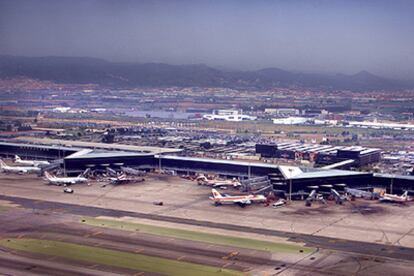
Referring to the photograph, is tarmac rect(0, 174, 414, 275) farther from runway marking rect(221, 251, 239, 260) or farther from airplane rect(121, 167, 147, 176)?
airplane rect(121, 167, 147, 176)

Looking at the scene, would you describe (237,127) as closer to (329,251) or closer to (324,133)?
(324,133)

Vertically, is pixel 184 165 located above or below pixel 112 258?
below

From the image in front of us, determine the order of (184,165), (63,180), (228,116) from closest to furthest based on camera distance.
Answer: (63,180), (184,165), (228,116)

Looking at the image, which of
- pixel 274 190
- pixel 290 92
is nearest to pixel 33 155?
pixel 274 190

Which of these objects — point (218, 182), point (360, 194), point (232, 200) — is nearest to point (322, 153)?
point (218, 182)

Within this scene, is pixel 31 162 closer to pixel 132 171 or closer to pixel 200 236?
pixel 132 171

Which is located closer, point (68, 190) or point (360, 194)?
point (360, 194)

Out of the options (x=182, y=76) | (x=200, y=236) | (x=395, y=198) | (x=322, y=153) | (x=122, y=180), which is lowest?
(x=122, y=180)
